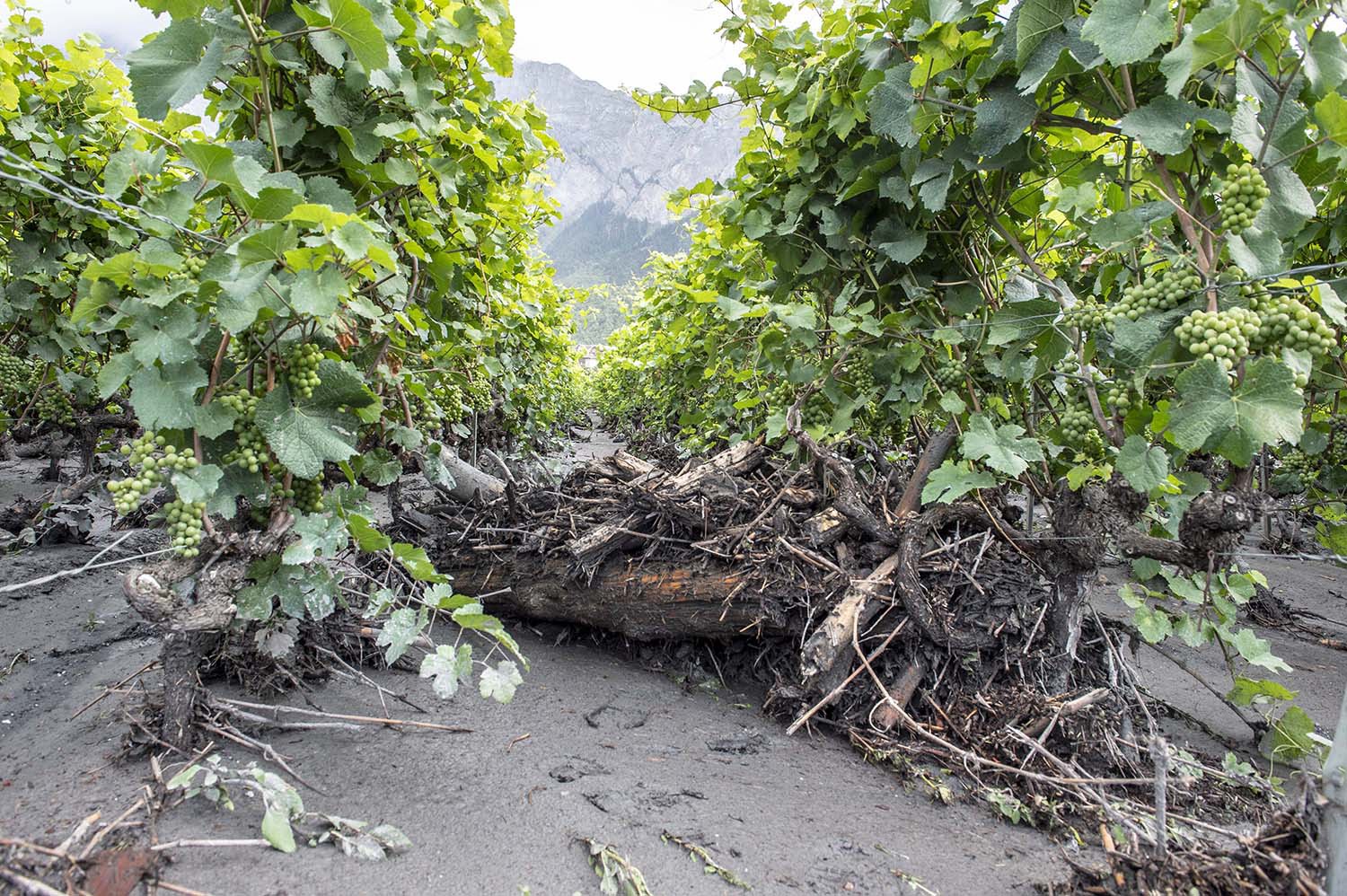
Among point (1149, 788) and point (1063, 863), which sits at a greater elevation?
point (1149, 788)

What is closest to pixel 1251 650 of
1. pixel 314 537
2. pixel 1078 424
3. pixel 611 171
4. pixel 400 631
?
pixel 1078 424

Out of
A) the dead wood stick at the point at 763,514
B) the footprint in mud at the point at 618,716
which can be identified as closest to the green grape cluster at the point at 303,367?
the footprint in mud at the point at 618,716

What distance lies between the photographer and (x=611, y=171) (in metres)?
125

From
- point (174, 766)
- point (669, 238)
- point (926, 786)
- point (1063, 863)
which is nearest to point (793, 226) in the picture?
point (926, 786)

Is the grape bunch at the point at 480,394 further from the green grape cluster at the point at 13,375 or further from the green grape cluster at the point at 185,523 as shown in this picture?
the green grape cluster at the point at 13,375

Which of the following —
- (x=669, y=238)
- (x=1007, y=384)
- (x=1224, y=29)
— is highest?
(x=669, y=238)

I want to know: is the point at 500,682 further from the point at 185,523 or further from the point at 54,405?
the point at 54,405

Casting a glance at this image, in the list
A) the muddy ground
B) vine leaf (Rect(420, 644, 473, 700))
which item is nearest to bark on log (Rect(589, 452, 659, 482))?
the muddy ground

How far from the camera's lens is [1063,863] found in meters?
1.63

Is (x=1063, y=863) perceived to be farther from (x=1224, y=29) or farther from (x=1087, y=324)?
(x=1224, y=29)

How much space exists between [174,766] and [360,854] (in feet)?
1.96

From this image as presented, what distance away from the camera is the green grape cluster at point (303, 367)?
5.04ft

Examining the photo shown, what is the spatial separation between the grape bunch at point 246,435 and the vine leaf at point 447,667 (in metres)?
0.64

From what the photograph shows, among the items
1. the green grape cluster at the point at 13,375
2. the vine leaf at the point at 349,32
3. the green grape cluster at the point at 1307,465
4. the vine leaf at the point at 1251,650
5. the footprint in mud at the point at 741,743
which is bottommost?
the footprint in mud at the point at 741,743
